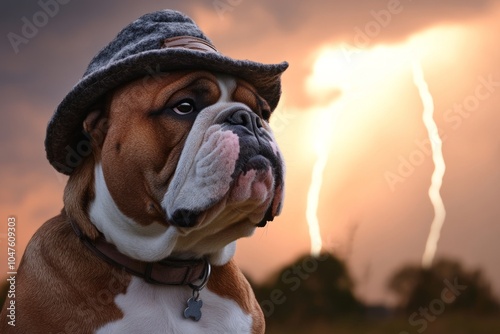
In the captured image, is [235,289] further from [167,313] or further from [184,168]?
[184,168]

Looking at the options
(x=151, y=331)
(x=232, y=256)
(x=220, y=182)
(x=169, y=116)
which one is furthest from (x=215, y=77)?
(x=151, y=331)

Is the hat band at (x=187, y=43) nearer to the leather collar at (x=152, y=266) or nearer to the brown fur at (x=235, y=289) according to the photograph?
the leather collar at (x=152, y=266)

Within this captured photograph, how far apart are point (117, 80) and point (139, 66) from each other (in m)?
0.18

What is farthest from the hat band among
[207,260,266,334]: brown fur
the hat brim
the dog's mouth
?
[207,260,266,334]: brown fur

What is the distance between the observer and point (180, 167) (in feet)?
14.5

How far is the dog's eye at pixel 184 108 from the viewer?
461 cm

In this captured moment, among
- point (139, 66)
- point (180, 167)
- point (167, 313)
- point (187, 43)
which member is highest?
point (187, 43)

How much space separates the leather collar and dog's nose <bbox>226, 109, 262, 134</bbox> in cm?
89

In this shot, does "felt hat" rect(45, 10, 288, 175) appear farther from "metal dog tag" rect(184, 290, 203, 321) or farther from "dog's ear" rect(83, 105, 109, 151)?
"metal dog tag" rect(184, 290, 203, 321)

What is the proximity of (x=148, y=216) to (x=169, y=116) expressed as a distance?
0.57 metres

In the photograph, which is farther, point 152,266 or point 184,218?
point 152,266

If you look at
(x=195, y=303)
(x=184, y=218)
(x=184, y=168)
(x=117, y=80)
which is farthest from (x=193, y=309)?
(x=117, y=80)

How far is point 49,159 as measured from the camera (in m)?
5.24

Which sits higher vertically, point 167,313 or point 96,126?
point 96,126
